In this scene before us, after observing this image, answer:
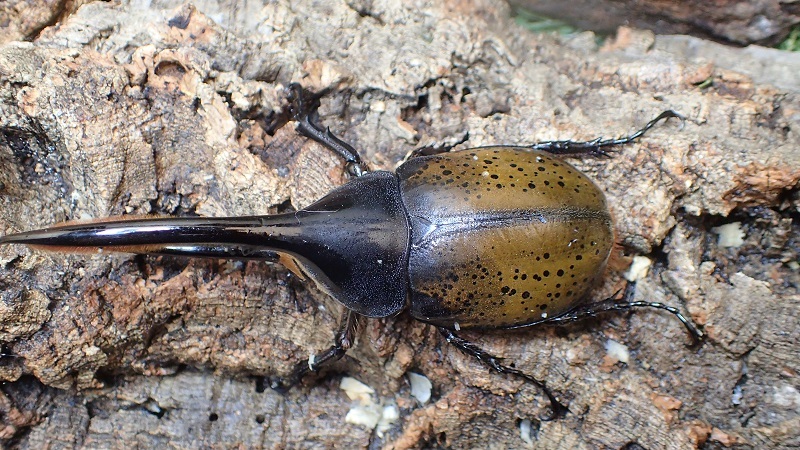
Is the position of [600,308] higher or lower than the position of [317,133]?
lower

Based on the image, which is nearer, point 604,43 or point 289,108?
point 289,108

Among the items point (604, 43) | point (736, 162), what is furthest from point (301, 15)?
point (736, 162)

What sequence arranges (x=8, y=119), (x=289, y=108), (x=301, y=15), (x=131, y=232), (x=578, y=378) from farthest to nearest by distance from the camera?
(x=301, y=15), (x=289, y=108), (x=578, y=378), (x=8, y=119), (x=131, y=232)

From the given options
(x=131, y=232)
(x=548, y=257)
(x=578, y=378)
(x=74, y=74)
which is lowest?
(x=578, y=378)

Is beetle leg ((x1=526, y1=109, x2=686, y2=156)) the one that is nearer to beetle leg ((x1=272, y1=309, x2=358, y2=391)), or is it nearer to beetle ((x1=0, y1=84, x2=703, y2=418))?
beetle ((x1=0, y1=84, x2=703, y2=418))

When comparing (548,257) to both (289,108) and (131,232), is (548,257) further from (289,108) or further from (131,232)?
(131,232)

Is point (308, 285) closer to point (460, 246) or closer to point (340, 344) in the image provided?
point (340, 344)

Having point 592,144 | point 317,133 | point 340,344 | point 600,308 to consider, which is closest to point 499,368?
point 600,308
